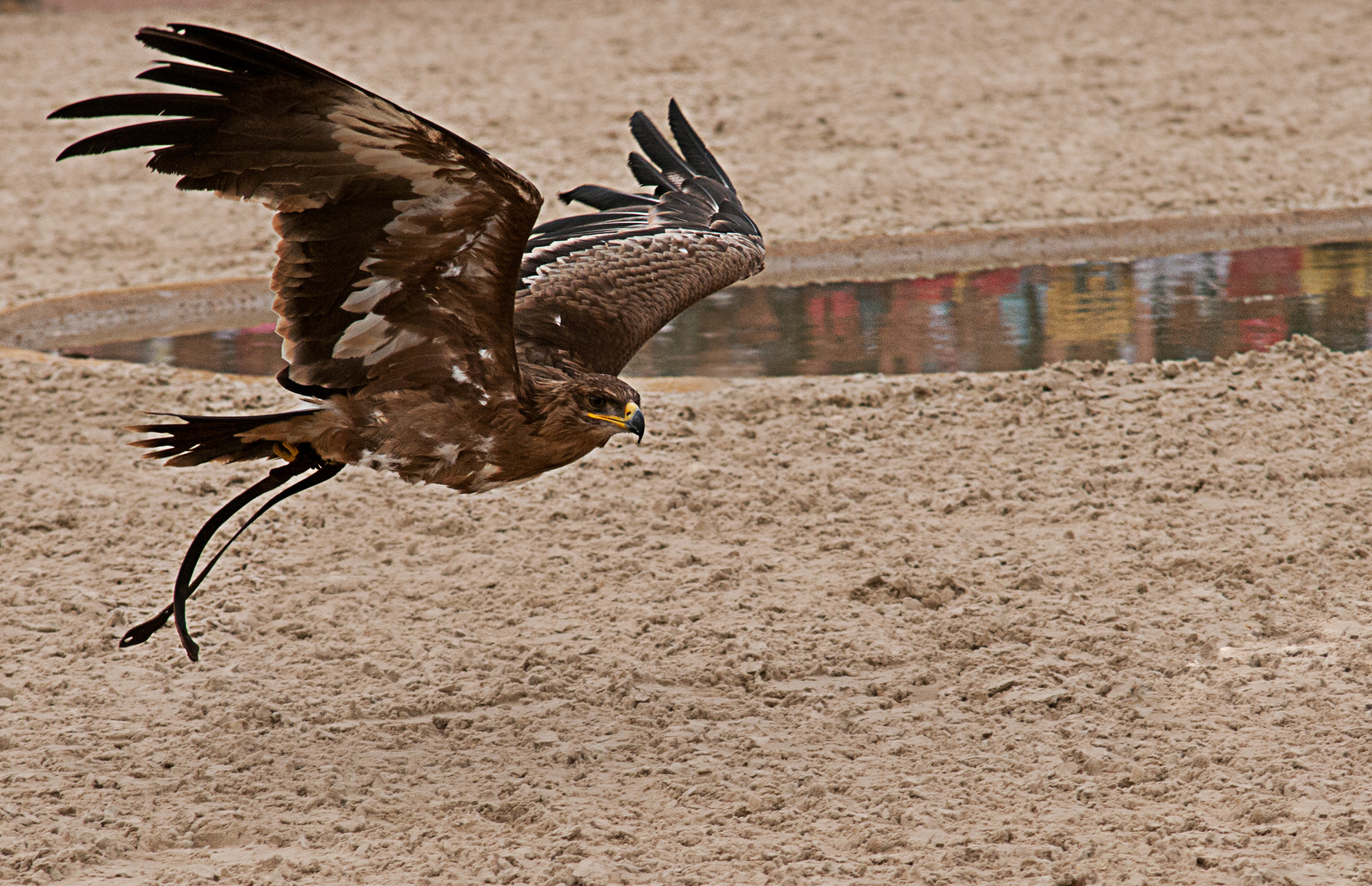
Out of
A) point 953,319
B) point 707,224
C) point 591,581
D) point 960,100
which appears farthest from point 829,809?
point 960,100

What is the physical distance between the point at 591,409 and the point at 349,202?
752mm

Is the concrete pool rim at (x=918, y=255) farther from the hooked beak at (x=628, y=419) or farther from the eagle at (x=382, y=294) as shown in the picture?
the hooked beak at (x=628, y=419)

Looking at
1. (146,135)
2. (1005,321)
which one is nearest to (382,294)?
(146,135)

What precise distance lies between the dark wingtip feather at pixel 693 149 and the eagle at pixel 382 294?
1.11 m

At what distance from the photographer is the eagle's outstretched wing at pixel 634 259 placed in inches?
175

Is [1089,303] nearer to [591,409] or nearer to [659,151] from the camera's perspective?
[659,151]

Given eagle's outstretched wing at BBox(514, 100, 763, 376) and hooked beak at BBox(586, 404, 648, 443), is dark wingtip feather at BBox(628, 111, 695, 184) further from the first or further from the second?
hooked beak at BBox(586, 404, 648, 443)

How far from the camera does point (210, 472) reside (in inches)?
237

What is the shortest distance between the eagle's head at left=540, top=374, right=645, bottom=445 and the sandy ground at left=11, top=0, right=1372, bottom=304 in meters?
5.86

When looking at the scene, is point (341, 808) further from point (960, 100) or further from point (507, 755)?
point (960, 100)

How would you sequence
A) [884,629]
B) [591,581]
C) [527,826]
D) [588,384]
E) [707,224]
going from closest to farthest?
1. [527,826]
2. [588,384]
3. [884,629]
4. [591,581]
5. [707,224]

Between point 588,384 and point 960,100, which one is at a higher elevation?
point 588,384

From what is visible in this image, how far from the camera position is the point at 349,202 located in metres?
3.48

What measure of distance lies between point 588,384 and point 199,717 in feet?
4.46
